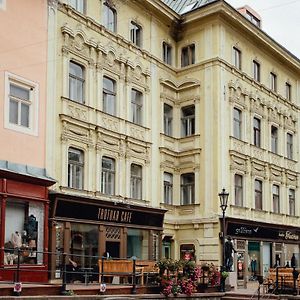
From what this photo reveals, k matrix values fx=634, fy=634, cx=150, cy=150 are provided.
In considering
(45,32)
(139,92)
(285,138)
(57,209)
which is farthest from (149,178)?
(285,138)

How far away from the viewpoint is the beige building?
85.4 feet

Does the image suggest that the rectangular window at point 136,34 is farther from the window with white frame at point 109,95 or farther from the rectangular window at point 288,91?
the rectangular window at point 288,91

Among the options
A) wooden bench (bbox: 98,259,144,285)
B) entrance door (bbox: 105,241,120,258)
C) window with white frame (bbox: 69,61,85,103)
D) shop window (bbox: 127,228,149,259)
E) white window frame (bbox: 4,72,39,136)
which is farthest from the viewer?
shop window (bbox: 127,228,149,259)

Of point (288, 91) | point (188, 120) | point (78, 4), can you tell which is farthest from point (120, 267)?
point (288, 91)

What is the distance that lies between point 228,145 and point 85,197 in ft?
34.2

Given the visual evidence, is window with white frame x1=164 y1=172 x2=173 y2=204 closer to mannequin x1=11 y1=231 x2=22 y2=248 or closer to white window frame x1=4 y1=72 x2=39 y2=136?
white window frame x1=4 y1=72 x2=39 y2=136

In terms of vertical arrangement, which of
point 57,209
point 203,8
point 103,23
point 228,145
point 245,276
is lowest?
point 245,276

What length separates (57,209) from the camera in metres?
24.2

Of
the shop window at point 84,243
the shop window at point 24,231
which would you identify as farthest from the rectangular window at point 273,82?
the shop window at point 24,231

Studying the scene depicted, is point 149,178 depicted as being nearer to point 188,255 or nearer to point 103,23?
point 188,255

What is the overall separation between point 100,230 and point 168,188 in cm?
695

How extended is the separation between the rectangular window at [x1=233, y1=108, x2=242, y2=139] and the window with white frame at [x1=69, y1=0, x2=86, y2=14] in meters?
11.1

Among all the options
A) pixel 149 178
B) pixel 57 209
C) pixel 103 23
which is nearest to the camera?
pixel 57 209

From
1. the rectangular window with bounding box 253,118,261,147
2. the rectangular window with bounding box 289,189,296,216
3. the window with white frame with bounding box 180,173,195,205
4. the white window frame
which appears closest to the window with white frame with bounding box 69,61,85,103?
the white window frame
